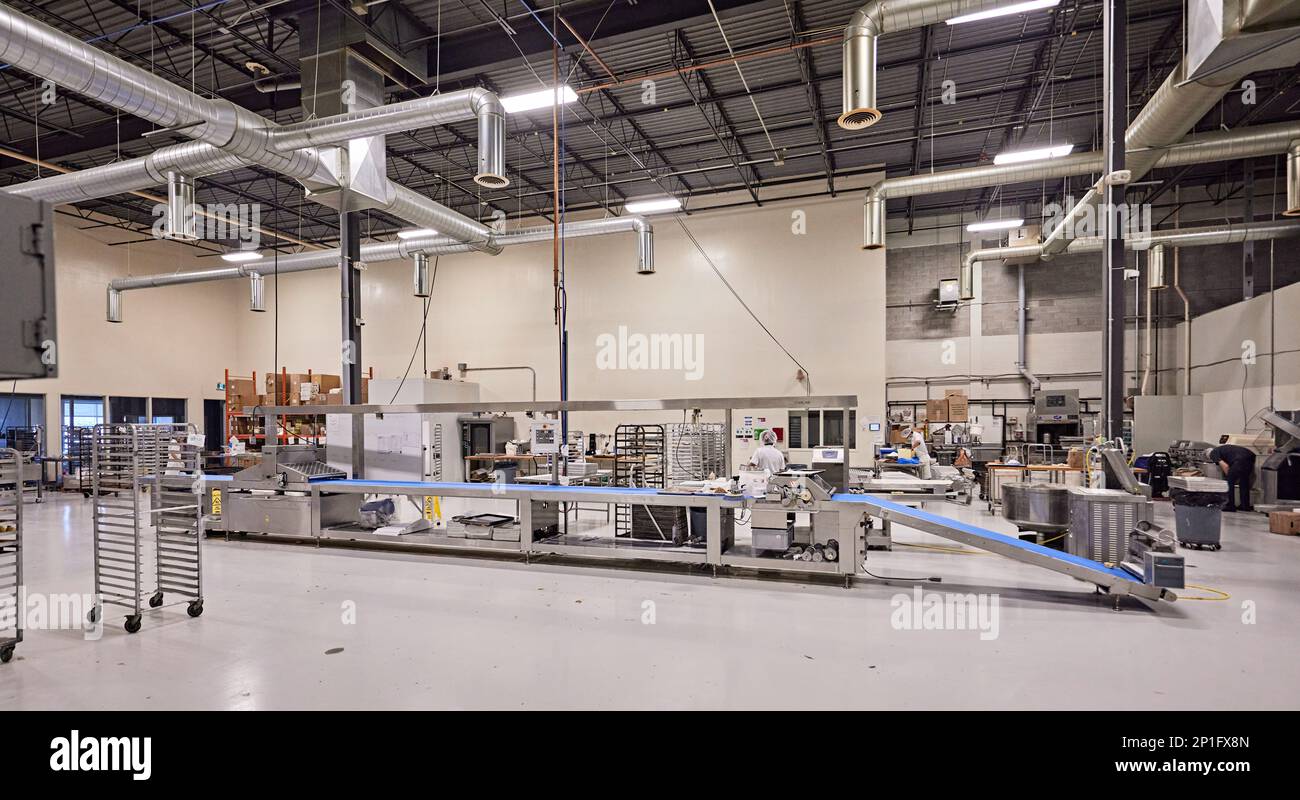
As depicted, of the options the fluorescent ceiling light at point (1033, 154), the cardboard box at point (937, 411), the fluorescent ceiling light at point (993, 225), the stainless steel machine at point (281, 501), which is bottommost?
the stainless steel machine at point (281, 501)

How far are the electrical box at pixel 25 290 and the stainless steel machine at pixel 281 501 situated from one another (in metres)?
5.23

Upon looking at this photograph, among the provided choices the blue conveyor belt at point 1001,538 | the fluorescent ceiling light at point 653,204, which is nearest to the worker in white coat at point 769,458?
the blue conveyor belt at point 1001,538

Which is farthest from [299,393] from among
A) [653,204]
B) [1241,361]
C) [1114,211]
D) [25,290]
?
[1241,361]

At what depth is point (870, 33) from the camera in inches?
217

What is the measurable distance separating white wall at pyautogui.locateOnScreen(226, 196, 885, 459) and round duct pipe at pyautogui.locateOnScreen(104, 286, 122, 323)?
3.59 metres

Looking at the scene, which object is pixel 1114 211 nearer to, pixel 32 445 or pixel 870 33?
pixel 870 33

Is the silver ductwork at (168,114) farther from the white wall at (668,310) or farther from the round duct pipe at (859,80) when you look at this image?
the white wall at (668,310)

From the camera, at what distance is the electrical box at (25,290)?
153cm

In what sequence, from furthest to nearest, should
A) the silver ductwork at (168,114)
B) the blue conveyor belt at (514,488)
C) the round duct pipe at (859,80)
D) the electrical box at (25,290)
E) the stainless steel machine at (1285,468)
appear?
the stainless steel machine at (1285,468), the blue conveyor belt at (514,488), the round duct pipe at (859,80), the silver ductwork at (168,114), the electrical box at (25,290)

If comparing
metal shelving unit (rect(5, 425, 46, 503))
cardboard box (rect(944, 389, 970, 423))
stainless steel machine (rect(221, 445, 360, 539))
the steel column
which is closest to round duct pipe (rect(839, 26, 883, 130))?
the steel column

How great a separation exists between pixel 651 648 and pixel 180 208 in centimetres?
739
